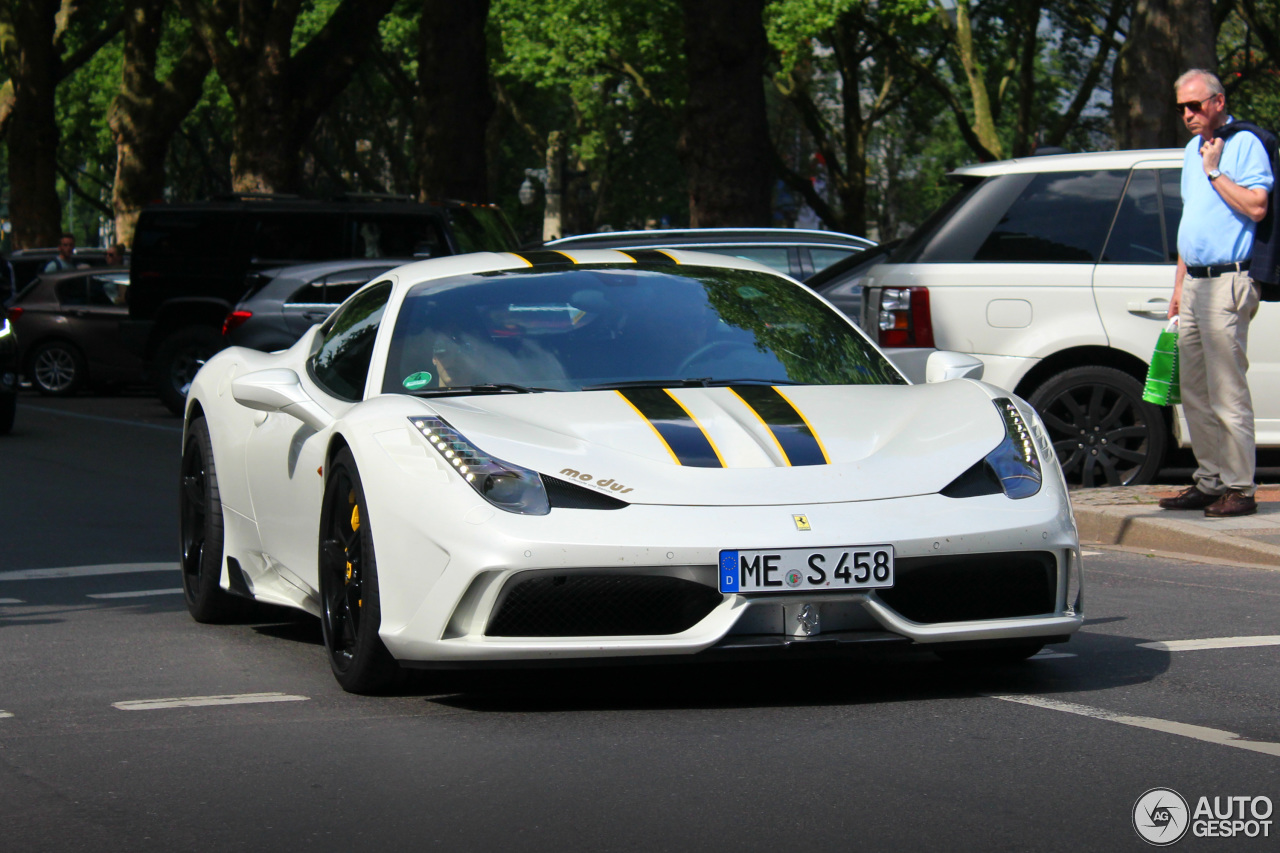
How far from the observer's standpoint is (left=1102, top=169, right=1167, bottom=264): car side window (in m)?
9.95

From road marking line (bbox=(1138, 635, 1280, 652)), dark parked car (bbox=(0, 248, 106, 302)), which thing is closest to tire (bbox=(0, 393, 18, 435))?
dark parked car (bbox=(0, 248, 106, 302))

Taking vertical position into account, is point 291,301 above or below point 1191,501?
above

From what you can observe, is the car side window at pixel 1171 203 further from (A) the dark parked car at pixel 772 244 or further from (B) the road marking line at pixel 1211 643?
(A) the dark parked car at pixel 772 244

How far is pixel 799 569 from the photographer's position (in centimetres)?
488

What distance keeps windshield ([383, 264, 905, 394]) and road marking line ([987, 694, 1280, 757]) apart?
1.26 meters

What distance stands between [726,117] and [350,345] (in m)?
12.2

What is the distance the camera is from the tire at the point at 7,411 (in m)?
16.8

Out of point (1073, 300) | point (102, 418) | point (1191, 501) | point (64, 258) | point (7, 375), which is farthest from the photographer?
point (64, 258)

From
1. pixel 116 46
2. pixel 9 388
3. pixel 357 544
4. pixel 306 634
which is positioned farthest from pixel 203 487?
pixel 116 46

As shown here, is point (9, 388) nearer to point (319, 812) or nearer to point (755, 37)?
point (755, 37)

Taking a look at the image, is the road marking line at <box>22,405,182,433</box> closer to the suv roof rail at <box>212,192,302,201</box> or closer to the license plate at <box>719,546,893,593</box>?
the suv roof rail at <box>212,192,302,201</box>

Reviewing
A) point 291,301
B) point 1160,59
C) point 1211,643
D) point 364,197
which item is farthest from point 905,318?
point 364,197

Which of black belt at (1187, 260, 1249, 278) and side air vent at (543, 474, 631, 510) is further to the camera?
black belt at (1187, 260, 1249, 278)

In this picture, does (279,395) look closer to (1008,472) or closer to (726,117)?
(1008,472)
